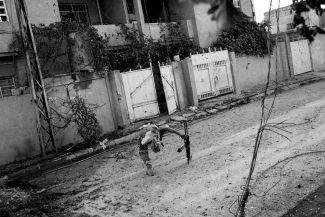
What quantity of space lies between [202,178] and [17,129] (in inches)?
238

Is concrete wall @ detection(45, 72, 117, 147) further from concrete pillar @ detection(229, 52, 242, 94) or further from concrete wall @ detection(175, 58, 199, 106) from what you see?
concrete pillar @ detection(229, 52, 242, 94)

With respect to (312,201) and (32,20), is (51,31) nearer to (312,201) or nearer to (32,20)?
(32,20)

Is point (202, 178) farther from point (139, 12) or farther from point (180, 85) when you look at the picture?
point (139, 12)

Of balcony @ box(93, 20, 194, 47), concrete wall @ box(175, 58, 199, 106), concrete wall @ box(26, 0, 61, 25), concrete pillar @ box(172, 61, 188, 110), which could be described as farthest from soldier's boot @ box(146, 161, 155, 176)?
balcony @ box(93, 20, 194, 47)

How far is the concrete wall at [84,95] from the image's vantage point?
10.2m

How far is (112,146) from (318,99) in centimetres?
726

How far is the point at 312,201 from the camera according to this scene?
4.48 metres

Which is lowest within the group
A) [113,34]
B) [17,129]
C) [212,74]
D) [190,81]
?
[17,129]

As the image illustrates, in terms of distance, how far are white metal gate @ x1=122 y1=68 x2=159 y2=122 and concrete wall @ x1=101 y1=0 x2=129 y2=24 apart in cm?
513

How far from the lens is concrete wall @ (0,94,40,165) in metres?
9.34

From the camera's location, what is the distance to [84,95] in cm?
1077

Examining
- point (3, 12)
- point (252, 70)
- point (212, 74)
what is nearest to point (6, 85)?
point (3, 12)

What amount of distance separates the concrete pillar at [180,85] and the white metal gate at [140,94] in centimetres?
111

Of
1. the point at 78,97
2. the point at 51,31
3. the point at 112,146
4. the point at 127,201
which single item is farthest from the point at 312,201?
the point at 51,31
